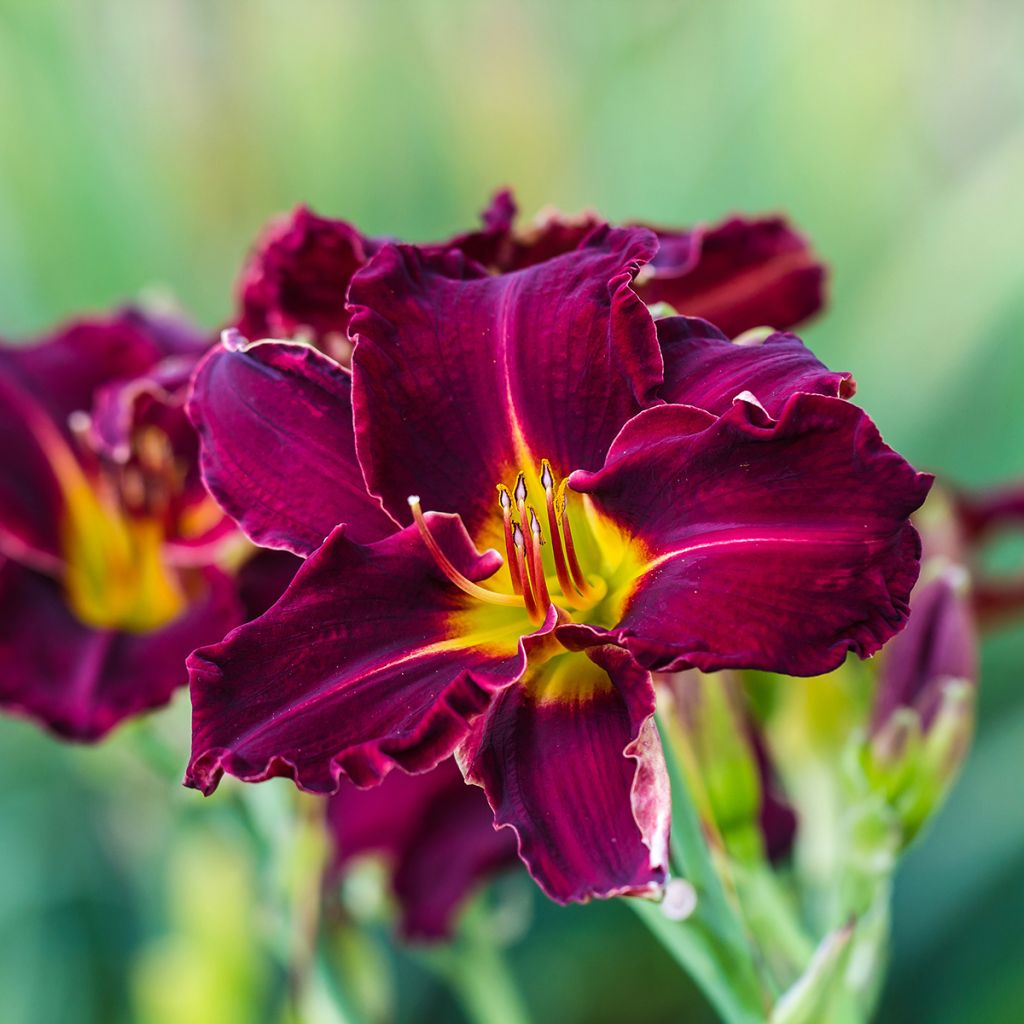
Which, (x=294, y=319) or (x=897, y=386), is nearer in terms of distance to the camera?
(x=294, y=319)

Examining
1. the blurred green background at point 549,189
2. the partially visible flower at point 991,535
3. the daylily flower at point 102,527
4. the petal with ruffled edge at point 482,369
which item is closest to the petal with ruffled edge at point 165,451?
the daylily flower at point 102,527

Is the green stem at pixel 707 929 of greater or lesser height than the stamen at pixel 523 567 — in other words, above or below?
below

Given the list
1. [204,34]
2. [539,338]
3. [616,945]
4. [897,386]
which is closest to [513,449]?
[539,338]

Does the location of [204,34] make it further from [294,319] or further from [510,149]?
[294,319]

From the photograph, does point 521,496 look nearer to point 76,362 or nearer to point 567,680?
point 567,680

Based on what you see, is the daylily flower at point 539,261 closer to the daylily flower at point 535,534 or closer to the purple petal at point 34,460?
the daylily flower at point 535,534

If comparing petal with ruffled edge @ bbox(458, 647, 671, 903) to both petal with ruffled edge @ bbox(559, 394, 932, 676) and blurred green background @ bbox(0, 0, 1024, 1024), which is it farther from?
blurred green background @ bbox(0, 0, 1024, 1024)

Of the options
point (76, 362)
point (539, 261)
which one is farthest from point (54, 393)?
point (539, 261)
